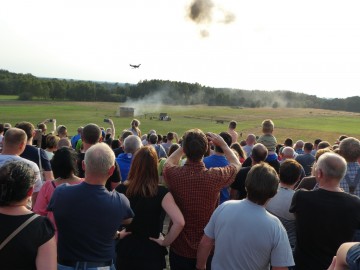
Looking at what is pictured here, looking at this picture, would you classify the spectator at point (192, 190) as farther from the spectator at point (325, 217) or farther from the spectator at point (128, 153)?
the spectator at point (128, 153)

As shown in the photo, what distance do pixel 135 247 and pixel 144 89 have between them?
116479 millimetres

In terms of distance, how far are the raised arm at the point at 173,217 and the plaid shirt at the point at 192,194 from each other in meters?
0.22

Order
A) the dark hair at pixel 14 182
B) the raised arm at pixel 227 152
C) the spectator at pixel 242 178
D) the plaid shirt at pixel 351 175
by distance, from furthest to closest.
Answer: the spectator at pixel 242 178, the plaid shirt at pixel 351 175, the raised arm at pixel 227 152, the dark hair at pixel 14 182

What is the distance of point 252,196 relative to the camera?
132 inches

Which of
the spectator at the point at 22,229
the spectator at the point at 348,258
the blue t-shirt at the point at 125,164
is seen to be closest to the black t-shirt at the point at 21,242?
the spectator at the point at 22,229

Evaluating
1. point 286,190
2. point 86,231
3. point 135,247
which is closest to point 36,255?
point 86,231

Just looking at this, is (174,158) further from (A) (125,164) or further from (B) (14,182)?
(B) (14,182)

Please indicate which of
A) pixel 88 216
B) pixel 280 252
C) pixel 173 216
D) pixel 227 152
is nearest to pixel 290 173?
pixel 227 152

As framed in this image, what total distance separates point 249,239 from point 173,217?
32.7 inches

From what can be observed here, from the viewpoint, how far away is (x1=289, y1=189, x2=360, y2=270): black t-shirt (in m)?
3.70

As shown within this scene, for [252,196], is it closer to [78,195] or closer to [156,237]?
[156,237]

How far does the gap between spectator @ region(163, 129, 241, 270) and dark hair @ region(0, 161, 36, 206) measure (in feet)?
5.26

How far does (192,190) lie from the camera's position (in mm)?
4020

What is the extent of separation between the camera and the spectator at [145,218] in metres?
3.84
